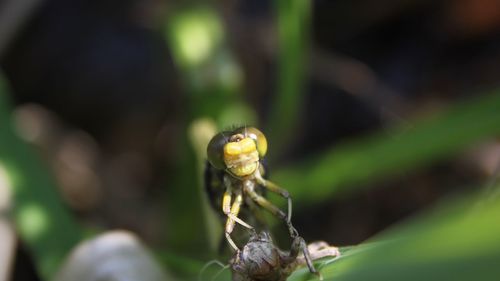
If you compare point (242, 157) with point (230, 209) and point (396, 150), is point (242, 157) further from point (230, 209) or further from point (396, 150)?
point (396, 150)

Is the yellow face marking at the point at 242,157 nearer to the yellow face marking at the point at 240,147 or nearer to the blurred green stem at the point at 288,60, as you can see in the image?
the yellow face marking at the point at 240,147

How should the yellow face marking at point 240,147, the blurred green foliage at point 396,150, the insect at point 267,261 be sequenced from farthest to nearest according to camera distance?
the blurred green foliage at point 396,150 → the yellow face marking at point 240,147 → the insect at point 267,261

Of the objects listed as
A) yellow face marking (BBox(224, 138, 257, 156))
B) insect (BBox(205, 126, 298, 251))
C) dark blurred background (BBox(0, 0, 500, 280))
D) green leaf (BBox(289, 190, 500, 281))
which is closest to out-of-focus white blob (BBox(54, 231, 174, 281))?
insect (BBox(205, 126, 298, 251))

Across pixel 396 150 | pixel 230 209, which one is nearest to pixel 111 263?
pixel 230 209

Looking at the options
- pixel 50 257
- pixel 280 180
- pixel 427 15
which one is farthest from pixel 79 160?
pixel 427 15

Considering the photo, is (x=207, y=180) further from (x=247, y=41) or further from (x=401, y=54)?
(x=401, y=54)

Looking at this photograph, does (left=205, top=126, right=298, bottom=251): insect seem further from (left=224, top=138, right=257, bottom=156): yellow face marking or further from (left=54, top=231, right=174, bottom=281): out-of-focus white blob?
(left=54, top=231, right=174, bottom=281): out-of-focus white blob


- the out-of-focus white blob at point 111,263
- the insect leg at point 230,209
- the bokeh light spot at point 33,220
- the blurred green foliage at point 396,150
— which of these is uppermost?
the blurred green foliage at point 396,150

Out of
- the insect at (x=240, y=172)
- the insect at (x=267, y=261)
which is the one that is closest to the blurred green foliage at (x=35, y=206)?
the insect at (x=240, y=172)
